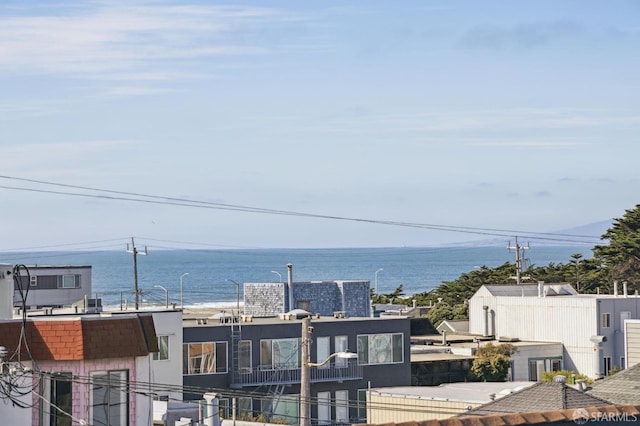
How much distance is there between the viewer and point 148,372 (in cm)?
2345

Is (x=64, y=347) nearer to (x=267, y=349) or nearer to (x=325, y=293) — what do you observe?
(x=267, y=349)

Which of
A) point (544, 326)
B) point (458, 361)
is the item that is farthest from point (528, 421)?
point (544, 326)

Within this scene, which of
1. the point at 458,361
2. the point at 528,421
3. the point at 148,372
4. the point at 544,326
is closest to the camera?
the point at 528,421

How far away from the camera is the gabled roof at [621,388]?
27109 mm

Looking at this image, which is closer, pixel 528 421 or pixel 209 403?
pixel 528 421

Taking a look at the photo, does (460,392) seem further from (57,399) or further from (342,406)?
(342,406)

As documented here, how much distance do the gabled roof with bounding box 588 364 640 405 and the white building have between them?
33.4 m

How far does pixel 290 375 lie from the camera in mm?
52250

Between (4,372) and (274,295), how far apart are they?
49199mm

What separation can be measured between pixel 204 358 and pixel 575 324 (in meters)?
24.7

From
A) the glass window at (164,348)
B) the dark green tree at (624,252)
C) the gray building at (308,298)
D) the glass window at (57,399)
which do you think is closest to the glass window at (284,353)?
the glass window at (164,348)

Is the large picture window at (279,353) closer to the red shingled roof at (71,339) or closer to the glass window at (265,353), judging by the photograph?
the glass window at (265,353)

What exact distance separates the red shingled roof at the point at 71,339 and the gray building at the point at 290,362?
25.1 metres

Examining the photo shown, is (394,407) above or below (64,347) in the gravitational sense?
below
